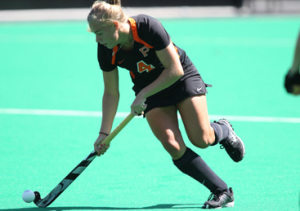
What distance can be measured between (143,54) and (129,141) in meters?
2.27

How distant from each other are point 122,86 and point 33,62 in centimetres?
320

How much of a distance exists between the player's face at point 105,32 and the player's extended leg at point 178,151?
631mm

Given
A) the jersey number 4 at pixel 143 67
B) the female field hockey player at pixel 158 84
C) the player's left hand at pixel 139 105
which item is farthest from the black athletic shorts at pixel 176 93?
the player's left hand at pixel 139 105

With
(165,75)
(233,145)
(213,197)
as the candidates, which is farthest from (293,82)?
(233,145)

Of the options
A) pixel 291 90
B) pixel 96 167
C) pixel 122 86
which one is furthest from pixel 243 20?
pixel 291 90

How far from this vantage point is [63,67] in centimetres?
1124

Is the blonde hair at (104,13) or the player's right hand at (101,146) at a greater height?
the blonde hair at (104,13)

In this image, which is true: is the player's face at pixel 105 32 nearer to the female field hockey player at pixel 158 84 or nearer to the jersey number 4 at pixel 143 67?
the female field hockey player at pixel 158 84

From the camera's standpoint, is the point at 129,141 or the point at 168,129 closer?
the point at 168,129

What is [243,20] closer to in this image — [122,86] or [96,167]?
[122,86]

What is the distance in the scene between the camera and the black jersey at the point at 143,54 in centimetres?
387

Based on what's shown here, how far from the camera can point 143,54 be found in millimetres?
4008

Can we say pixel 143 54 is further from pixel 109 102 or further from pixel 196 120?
pixel 196 120

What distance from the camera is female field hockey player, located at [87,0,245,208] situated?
3.84 m
